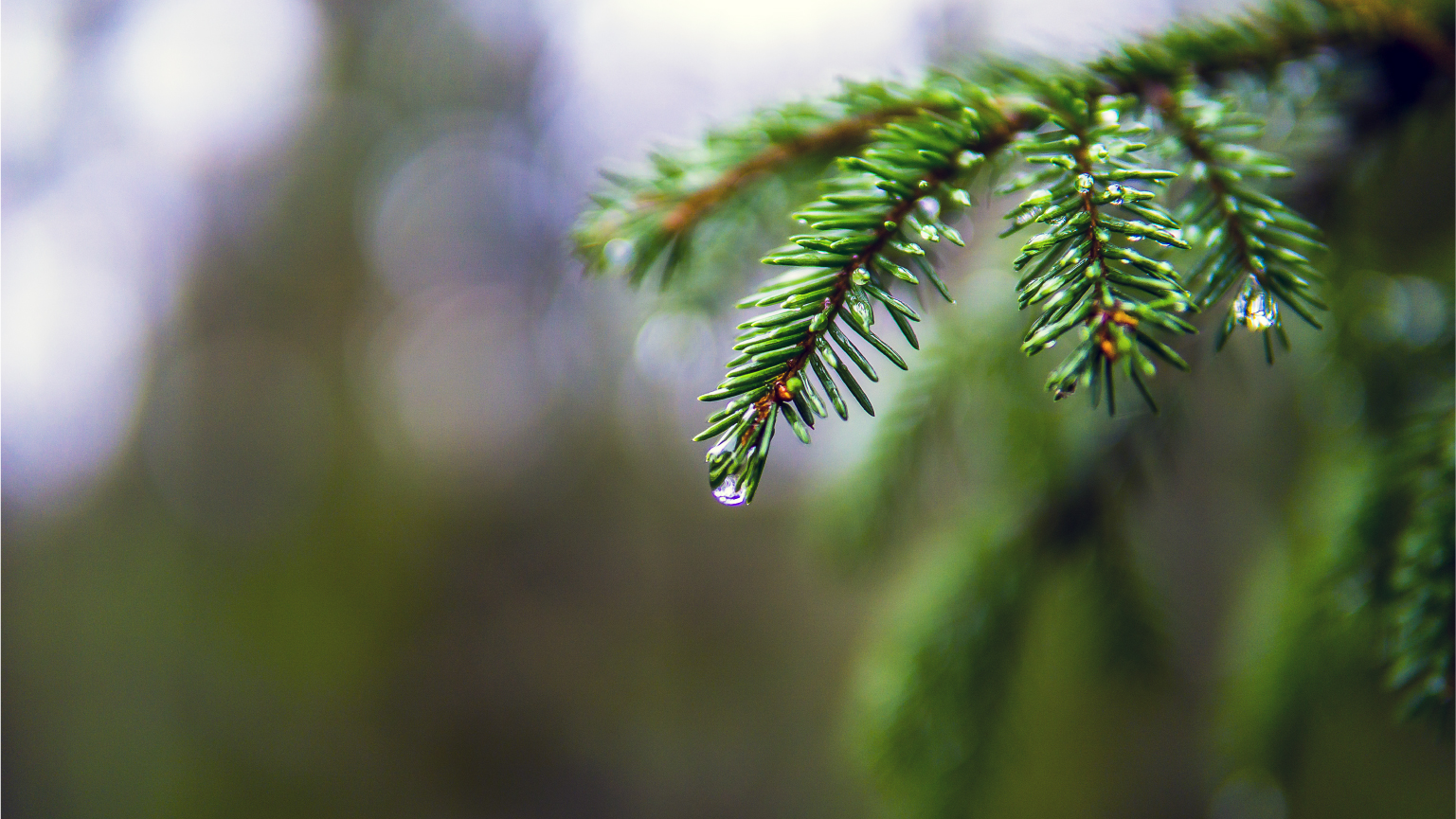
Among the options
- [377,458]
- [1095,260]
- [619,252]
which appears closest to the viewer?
[1095,260]

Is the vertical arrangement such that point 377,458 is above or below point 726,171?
below

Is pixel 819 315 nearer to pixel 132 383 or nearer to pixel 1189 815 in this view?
pixel 1189 815

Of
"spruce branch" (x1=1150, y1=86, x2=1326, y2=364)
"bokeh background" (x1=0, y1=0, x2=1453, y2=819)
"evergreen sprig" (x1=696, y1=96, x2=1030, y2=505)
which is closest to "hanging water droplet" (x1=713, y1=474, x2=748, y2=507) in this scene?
"evergreen sprig" (x1=696, y1=96, x2=1030, y2=505)

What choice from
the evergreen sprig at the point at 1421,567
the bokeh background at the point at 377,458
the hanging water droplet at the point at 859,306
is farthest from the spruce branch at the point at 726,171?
the bokeh background at the point at 377,458

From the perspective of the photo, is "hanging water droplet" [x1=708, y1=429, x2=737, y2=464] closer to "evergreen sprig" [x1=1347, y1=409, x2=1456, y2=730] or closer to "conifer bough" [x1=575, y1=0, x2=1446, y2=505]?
"conifer bough" [x1=575, y1=0, x2=1446, y2=505]

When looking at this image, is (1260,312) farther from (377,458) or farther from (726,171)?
(377,458)

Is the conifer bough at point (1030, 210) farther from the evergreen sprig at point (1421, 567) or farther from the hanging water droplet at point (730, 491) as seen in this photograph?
the evergreen sprig at point (1421, 567)

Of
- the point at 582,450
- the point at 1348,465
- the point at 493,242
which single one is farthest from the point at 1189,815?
the point at 493,242

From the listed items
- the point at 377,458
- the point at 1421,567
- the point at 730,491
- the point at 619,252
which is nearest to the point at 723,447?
the point at 730,491
